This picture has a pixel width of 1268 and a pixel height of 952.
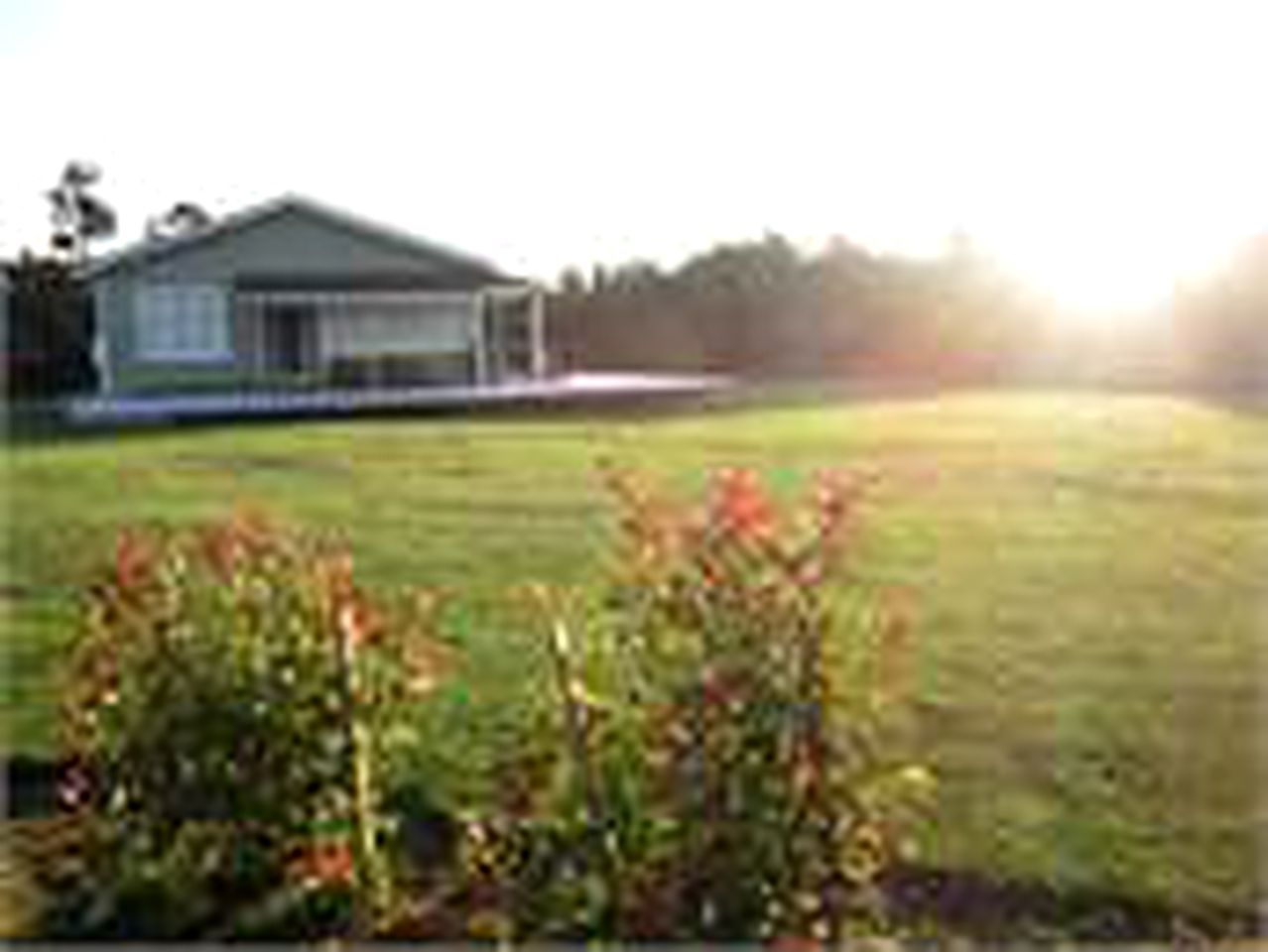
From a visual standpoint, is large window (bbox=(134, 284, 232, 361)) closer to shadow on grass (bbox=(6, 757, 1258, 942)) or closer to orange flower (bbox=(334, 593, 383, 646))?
orange flower (bbox=(334, 593, 383, 646))

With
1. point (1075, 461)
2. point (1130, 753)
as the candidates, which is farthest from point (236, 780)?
point (1075, 461)

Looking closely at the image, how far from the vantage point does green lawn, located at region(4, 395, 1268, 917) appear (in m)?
5.51

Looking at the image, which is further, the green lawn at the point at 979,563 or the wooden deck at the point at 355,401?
the wooden deck at the point at 355,401

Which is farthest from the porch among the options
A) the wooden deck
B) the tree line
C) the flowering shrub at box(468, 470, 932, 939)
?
the flowering shrub at box(468, 470, 932, 939)

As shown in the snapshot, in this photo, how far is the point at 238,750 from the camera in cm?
465

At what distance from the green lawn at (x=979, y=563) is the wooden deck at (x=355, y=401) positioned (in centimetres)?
617

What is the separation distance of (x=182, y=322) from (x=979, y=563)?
76.2ft

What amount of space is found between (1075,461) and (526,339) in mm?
20181

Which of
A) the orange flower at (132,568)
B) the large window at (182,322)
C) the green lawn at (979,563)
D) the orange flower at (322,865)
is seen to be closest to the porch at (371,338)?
the large window at (182,322)

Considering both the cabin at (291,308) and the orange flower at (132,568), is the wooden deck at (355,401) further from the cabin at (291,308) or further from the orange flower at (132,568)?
the orange flower at (132,568)

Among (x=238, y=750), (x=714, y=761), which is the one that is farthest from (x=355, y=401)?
(x=714, y=761)

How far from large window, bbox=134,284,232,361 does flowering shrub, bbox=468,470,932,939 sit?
89.4 ft

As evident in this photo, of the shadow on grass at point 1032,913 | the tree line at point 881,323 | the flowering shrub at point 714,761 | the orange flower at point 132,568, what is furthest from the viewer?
the tree line at point 881,323

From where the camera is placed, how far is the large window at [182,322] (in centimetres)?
3039
